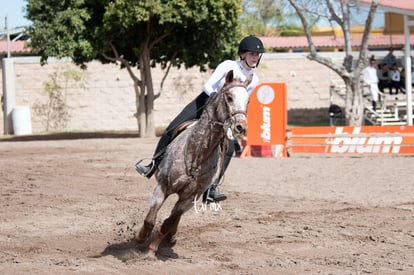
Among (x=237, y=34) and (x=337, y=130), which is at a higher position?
(x=237, y=34)

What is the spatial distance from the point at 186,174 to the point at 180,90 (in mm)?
25931

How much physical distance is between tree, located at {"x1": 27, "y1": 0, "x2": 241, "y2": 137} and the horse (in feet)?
57.4

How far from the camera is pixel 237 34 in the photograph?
93.6 ft

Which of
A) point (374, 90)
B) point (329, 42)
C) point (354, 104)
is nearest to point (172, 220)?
point (354, 104)

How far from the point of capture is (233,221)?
10820 millimetres

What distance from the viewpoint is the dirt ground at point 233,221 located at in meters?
8.20

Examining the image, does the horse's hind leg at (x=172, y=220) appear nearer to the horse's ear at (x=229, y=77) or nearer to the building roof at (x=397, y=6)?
the horse's ear at (x=229, y=77)

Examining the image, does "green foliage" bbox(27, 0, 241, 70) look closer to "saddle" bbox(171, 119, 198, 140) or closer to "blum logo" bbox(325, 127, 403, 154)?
"blum logo" bbox(325, 127, 403, 154)

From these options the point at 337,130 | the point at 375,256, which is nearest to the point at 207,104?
the point at 375,256

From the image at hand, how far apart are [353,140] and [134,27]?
34.3 ft

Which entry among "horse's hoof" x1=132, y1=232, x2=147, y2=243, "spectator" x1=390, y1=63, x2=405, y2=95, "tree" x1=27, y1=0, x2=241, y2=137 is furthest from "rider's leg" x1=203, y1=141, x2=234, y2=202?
"spectator" x1=390, y1=63, x2=405, y2=95

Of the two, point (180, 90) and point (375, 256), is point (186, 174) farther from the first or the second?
point (180, 90)

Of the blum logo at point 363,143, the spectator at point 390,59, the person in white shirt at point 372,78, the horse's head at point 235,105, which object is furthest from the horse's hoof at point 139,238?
the spectator at point 390,59

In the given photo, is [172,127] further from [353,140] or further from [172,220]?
[353,140]
